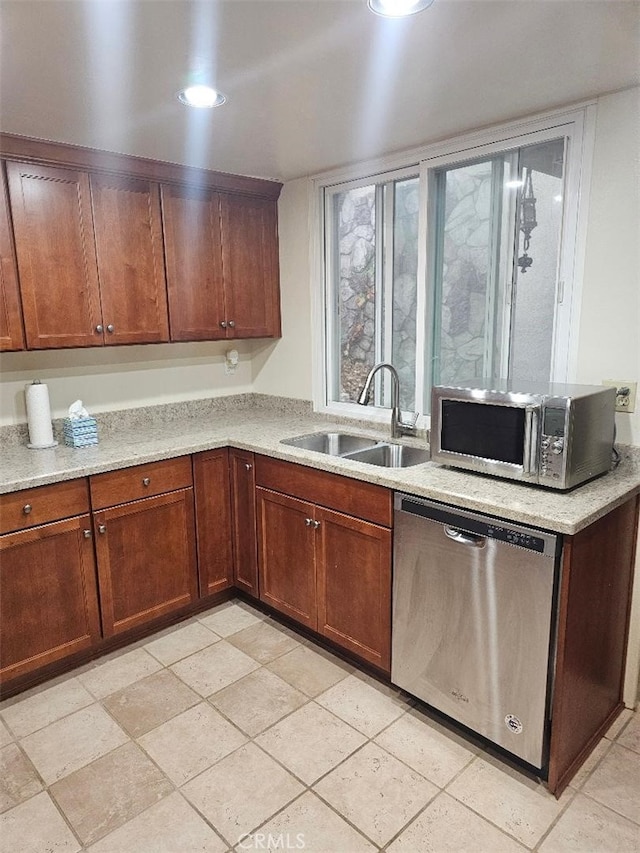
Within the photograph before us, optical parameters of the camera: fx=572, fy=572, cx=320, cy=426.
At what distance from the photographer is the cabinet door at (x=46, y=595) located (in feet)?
7.20

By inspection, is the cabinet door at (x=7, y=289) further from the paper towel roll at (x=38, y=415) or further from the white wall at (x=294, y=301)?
the white wall at (x=294, y=301)

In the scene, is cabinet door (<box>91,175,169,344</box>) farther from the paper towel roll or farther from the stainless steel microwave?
the stainless steel microwave

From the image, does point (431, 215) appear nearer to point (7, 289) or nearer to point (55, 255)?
point (55, 255)

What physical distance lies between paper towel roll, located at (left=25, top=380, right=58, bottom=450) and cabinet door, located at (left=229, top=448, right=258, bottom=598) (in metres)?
0.84

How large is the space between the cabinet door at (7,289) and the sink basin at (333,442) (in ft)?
4.32

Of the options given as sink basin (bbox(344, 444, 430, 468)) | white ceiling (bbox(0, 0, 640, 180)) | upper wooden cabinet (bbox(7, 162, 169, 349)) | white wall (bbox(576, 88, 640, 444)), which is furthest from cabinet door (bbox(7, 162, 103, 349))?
white wall (bbox(576, 88, 640, 444))

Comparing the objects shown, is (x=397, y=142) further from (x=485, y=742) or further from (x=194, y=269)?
(x=485, y=742)

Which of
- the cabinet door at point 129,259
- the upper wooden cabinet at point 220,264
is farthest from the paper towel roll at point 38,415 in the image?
the upper wooden cabinet at point 220,264

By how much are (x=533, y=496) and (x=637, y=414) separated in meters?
0.55

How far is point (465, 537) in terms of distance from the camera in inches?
73.9

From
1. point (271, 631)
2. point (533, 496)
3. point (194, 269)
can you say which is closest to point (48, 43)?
point (194, 269)

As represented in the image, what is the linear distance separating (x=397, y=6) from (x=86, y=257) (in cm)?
170

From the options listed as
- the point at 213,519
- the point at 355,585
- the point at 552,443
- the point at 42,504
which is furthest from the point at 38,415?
the point at 552,443

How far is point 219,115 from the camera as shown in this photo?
208 cm
